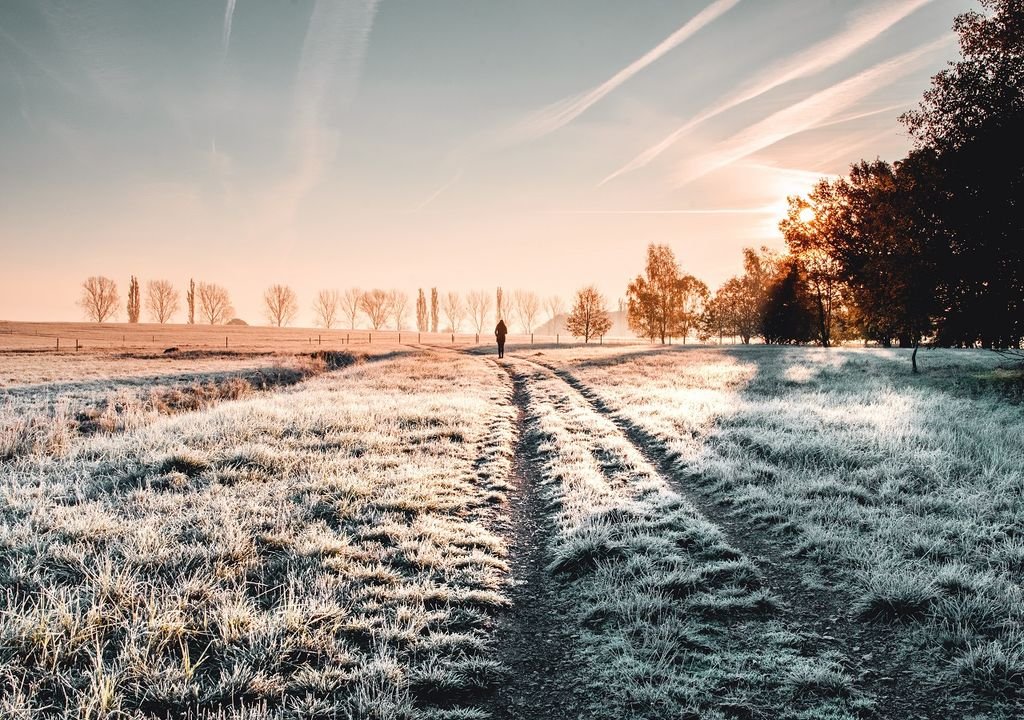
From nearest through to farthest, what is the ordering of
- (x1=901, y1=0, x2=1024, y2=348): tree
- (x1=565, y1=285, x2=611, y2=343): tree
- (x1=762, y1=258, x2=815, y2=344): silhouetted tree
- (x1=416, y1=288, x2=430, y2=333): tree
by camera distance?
(x1=901, y1=0, x2=1024, y2=348): tree
(x1=762, y1=258, x2=815, y2=344): silhouetted tree
(x1=565, y1=285, x2=611, y2=343): tree
(x1=416, y1=288, x2=430, y2=333): tree

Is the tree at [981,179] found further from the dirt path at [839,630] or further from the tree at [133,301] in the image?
the tree at [133,301]

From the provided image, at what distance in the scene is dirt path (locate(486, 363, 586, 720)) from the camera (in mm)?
4137

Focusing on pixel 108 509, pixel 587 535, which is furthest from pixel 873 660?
pixel 108 509

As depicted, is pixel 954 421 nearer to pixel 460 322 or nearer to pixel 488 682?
pixel 488 682

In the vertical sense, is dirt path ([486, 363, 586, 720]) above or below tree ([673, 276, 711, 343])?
below

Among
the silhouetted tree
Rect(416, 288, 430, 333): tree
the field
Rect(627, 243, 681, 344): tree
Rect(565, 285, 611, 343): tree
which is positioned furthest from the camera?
Rect(416, 288, 430, 333): tree

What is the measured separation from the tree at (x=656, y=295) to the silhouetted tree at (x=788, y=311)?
15.3 metres

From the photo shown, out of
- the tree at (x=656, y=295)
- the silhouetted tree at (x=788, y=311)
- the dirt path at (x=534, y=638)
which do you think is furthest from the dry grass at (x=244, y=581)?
the tree at (x=656, y=295)

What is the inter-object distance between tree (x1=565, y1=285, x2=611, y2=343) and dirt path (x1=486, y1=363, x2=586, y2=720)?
260 ft

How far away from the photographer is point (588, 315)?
86.6m

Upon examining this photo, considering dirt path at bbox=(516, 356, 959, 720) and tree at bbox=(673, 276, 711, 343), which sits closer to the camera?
dirt path at bbox=(516, 356, 959, 720)

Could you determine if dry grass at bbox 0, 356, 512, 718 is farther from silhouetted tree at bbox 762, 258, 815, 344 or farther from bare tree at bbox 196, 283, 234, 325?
bare tree at bbox 196, 283, 234, 325

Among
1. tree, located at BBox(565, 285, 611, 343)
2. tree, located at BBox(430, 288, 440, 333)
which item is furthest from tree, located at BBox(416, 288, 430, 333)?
tree, located at BBox(565, 285, 611, 343)

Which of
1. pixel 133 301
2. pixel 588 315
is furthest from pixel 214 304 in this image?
pixel 588 315
